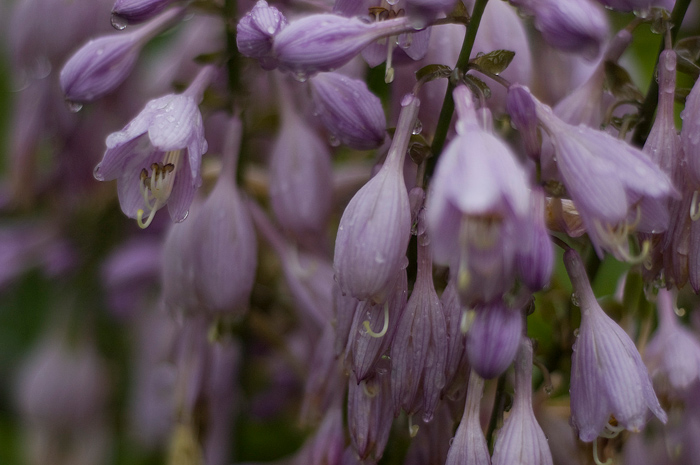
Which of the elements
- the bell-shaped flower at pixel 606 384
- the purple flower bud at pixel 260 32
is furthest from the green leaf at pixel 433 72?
the bell-shaped flower at pixel 606 384

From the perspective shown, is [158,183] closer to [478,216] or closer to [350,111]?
[350,111]

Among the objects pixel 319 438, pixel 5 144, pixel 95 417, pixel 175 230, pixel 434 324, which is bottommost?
pixel 95 417

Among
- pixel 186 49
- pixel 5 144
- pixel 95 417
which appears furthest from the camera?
pixel 5 144

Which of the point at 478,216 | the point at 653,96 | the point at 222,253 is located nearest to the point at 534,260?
the point at 478,216

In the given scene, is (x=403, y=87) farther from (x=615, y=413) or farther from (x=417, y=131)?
(x=615, y=413)

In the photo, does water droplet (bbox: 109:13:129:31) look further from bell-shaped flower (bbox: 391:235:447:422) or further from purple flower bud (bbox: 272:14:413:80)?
bell-shaped flower (bbox: 391:235:447:422)

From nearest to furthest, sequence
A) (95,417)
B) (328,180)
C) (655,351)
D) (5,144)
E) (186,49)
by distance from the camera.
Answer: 1. (655,351)
2. (328,180)
3. (186,49)
4. (95,417)
5. (5,144)

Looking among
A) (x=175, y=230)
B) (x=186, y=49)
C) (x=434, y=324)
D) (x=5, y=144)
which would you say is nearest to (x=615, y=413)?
(x=434, y=324)

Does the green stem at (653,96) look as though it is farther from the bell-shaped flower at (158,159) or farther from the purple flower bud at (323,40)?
the bell-shaped flower at (158,159)
